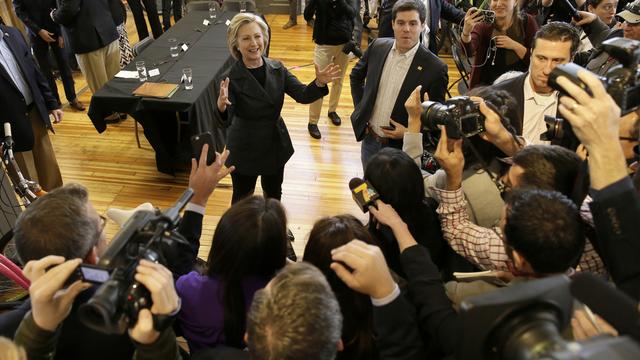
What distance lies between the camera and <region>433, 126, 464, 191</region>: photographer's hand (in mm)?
1736

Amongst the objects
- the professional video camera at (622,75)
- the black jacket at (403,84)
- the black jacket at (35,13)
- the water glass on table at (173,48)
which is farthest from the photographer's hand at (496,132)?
the black jacket at (35,13)

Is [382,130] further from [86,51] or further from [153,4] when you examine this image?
[153,4]

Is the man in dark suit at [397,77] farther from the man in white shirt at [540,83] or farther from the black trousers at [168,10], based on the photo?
the black trousers at [168,10]

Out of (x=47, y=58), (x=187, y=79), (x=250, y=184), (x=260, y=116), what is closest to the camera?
(x=260, y=116)

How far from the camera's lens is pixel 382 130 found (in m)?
2.80

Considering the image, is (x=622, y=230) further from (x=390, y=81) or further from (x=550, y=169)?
(x=390, y=81)

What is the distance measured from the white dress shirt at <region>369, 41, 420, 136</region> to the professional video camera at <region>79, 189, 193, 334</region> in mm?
1775

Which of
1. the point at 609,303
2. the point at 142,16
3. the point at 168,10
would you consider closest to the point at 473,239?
the point at 609,303

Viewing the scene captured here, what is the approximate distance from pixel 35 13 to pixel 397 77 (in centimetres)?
355

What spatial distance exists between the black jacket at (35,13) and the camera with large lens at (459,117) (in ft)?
13.4

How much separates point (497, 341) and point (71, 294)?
1012mm

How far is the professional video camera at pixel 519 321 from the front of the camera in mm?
824

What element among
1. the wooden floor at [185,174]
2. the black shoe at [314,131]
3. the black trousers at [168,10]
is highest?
the black trousers at [168,10]

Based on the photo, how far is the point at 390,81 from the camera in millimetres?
2881
